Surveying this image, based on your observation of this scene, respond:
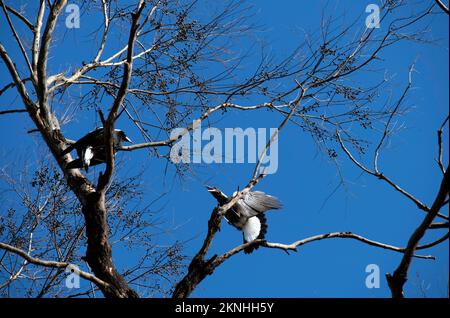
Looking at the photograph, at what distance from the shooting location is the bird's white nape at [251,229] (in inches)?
194

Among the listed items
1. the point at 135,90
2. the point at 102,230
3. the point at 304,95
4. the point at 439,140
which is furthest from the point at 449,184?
the point at 135,90

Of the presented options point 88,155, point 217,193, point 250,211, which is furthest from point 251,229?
point 88,155

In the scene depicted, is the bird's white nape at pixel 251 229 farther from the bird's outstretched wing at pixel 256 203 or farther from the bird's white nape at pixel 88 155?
the bird's white nape at pixel 88 155

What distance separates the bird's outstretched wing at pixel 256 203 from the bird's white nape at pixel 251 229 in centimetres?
17

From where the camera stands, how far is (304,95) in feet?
13.0

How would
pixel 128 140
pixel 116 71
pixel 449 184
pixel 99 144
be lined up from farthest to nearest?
pixel 128 140
pixel 116 71
pixel 99 144
pixel 449 184

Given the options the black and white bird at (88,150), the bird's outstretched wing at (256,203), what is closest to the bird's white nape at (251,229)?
the bird's outstretched wing at (256,203)

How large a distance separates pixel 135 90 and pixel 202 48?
2.02 ft

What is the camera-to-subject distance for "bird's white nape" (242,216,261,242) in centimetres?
493

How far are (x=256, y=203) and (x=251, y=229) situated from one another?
1.04 ft

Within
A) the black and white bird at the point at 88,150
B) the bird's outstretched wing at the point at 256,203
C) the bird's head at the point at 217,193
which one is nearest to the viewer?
the black and white bird at the point at 88,150

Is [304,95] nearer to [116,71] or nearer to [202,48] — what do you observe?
[202,48]
